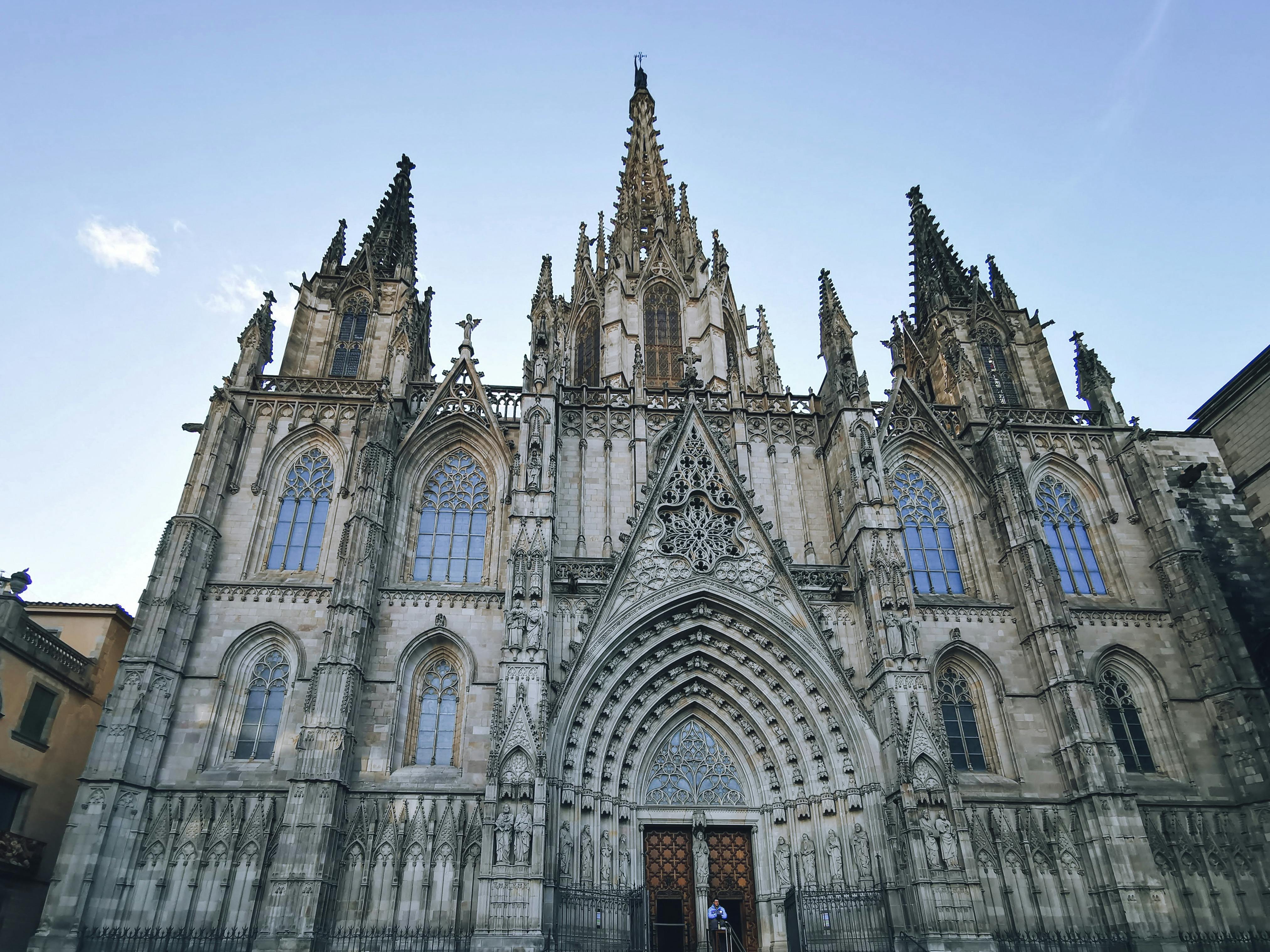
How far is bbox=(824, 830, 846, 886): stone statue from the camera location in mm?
18094

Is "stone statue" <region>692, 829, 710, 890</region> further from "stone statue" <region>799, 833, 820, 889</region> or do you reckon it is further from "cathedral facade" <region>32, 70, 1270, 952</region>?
"stone statue" <region>799, 833, 820, 889</region>

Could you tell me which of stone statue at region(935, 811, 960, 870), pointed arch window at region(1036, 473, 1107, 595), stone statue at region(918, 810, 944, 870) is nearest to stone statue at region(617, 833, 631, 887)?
stone statue at region(918, 810, 944, 870)

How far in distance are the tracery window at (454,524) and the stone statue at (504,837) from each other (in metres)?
7.15

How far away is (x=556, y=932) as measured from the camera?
16.5 metres

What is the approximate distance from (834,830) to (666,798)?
396 centimetres

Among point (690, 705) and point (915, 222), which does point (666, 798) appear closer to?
point (690, 705)

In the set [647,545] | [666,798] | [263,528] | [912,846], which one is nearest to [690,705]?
[666,798]

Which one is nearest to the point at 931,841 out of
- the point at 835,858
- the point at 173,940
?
the point at 835,858

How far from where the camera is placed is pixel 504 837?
16.0 meters

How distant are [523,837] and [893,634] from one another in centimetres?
950

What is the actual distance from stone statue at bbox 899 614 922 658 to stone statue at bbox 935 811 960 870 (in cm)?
356

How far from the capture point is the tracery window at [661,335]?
1120 inches

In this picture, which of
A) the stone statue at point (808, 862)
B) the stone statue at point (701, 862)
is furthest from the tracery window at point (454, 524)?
the stone statue at point (808, 862)

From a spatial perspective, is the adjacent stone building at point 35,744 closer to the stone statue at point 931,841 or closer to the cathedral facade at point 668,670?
the cathedral facade at point 668,670
